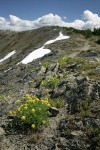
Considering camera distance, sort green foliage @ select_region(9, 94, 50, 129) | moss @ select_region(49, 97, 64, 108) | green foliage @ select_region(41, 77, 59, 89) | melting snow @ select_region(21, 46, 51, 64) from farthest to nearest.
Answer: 1. melting snow @ select_region(21, 46, 51, 64)
2. green foliage @ select_region(41, 77, 59, 89)
3. moss @ select_region(49, 97, 64, 108)
4. green foliage @ select_region(9, 94, 50, 129)

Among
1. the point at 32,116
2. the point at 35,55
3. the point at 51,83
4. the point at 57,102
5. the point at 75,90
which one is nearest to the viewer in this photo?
the point at 32,116

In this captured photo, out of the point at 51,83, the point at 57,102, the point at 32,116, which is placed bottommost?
the point at 57,102

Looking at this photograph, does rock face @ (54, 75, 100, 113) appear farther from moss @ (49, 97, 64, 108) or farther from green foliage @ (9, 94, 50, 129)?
green foliage @ (9, 94, 50, 129)

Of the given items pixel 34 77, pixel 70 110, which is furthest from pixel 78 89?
pixel 34 77

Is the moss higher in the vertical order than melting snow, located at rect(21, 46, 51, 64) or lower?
lower

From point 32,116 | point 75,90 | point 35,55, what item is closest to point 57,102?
point 75,90

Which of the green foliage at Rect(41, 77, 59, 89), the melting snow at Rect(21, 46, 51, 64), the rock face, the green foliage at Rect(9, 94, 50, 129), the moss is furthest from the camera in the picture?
the melting snow at Rect(21, 46, 51, 64)

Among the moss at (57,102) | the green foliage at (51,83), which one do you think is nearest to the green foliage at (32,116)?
the moss at (57,102)

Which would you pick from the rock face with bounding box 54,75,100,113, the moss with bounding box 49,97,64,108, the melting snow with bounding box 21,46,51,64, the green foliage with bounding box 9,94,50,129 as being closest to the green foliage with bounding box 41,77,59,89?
the rock face with bounding box 54,75,100,113

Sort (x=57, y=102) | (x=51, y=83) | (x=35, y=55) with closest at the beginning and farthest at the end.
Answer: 1. (x=57, y=102)
2. (x=51, y=83)
3. (x=35, y=55)

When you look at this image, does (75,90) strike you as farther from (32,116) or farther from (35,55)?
(35,55)

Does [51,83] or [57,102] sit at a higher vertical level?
[51,83]

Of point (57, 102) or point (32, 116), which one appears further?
point (57, 102)

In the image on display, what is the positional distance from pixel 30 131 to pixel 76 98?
318 centimetres
